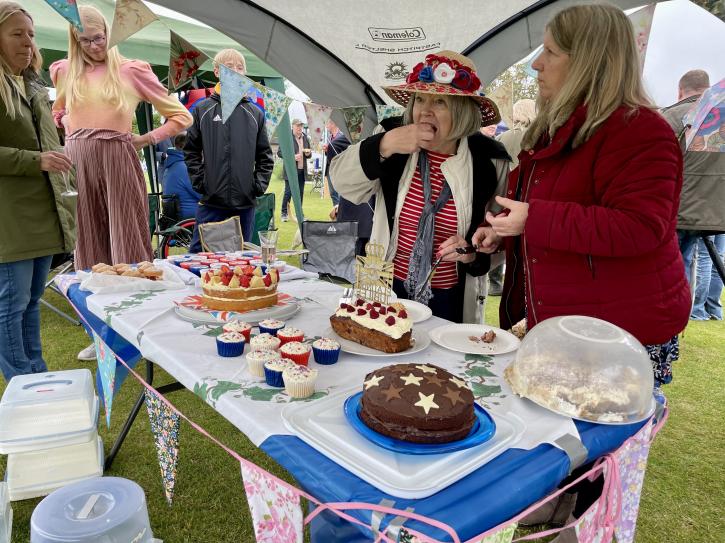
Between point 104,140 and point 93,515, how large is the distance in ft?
7.89

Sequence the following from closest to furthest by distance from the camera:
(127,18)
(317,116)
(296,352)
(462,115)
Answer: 1. (296,352)
2. (462,115)
3. (127,18)
4. (317,116)

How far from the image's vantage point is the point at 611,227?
138cm

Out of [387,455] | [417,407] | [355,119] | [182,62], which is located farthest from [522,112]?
[387,455]

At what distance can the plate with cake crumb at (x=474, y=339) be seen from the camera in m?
1.55

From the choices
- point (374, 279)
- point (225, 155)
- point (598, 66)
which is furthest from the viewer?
point (225, 155)

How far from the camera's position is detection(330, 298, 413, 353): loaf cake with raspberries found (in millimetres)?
1502

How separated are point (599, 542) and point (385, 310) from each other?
85 cm

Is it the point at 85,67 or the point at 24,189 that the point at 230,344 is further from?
the point at 85,67

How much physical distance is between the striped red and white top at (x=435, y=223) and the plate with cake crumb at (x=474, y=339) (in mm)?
531

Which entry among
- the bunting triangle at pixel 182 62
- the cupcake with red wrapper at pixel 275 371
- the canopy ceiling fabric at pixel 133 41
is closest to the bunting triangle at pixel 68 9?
the bunting triangle at pixel 182 62

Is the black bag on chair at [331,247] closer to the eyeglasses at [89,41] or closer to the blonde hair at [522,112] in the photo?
the blonde hair at [522,112]

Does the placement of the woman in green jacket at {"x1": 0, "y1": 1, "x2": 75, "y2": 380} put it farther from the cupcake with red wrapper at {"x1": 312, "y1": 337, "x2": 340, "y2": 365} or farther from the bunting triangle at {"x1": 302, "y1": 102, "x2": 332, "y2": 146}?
the bunting triangle at {"x1": 302, "y1": 102, "x2": 332, "y2": 146}

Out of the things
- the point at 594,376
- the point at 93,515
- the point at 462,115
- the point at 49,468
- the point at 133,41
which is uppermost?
the point at 133,41

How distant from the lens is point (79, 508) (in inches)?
67.0
